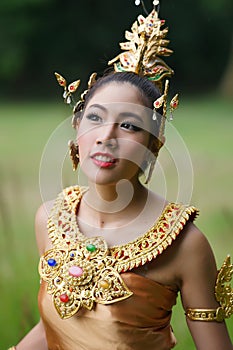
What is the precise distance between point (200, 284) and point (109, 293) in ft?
0.65

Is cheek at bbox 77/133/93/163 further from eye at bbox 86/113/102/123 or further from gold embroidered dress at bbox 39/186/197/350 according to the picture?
gold embroidered dress at bbox 39/186/197/350

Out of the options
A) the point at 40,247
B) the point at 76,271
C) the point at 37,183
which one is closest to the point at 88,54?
the point at 37,183

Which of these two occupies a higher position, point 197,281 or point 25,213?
point 197,281

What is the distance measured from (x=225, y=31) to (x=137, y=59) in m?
8.87

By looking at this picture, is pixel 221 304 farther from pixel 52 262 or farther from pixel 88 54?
pixel 88 54

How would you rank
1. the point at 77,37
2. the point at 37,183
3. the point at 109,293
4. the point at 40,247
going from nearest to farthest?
the point at 109,293 → the point at 40,247 → the point at 37,183 → the point at 77,37

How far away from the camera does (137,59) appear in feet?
6.23

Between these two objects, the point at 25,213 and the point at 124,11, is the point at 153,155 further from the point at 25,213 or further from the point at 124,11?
the point at 124,11

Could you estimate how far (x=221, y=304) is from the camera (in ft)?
6.05

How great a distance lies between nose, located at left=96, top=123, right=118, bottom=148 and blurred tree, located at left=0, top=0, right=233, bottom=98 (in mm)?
8229

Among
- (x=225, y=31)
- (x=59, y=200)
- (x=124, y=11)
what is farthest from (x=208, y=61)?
(x=59, y=200)

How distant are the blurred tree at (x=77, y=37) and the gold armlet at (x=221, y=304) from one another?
8.23 meters

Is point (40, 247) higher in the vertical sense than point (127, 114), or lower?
lower

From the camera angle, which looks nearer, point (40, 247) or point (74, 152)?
point (74, 152)
